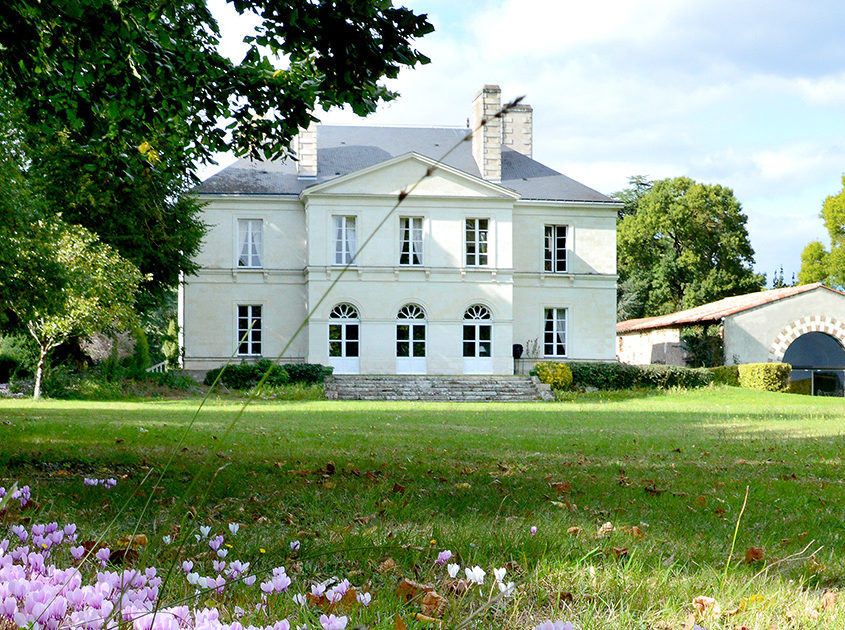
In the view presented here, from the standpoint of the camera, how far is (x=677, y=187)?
4859 cm

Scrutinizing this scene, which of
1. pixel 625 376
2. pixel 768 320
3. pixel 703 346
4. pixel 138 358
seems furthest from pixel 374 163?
pixel 768 320

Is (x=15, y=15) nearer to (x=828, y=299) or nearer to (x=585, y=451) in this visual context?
(x=585, y=451)

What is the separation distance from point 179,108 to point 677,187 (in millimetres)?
45279

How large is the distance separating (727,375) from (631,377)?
12.8ft

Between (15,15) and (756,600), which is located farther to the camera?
(15,15)

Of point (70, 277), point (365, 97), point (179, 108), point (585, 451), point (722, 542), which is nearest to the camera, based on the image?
point (722, 542)

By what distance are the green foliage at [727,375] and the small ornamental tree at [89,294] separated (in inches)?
788

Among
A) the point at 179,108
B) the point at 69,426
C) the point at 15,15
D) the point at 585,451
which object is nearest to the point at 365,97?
the point at 179,108

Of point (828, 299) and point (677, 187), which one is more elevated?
point (677, 187)

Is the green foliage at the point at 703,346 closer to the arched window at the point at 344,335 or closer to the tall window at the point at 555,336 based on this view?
the tall window at the point at 555,336

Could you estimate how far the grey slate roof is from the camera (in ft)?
105

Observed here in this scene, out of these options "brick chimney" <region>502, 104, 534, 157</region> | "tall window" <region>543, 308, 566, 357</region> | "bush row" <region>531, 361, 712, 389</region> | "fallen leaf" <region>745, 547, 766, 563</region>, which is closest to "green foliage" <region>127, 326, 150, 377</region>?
"bush row" <region>531, 361, 712, 389</region>

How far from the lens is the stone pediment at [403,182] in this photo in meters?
30.2

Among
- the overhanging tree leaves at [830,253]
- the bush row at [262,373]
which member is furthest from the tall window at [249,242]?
the overhanging tree leaves at [830,253]
